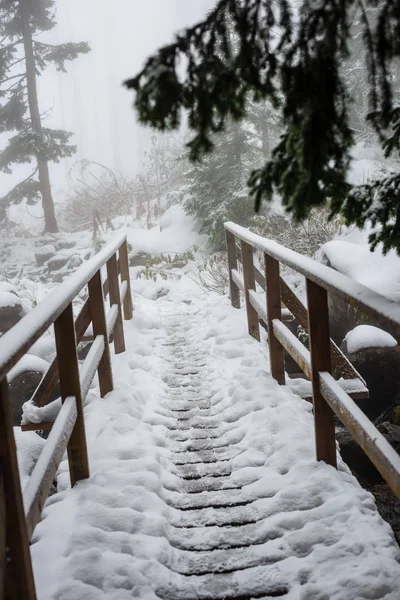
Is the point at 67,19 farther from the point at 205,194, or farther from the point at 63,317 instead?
the point at 63,317

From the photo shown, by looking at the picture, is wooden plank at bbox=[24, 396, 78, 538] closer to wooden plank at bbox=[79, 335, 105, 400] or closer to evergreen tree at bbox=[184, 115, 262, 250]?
wooden plank at bbox=[79, 335, 105, 400]

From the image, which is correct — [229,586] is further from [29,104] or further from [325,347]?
[29,104]

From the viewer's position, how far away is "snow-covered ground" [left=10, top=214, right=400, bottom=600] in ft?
7.41

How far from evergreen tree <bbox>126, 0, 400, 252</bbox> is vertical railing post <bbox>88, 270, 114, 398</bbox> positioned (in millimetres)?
2671

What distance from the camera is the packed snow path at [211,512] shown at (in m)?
2.26

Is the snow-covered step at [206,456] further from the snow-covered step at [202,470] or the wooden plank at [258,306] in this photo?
the wooden plank at [258,306]

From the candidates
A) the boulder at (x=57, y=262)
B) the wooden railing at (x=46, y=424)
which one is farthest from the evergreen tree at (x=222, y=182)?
the wooden railing at (x=46, y=424)

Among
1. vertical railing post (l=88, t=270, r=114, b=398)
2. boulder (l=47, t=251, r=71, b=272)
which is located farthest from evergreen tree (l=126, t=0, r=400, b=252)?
boulder (l=47, t=251, r=71, b=272)

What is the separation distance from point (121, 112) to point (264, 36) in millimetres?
92344

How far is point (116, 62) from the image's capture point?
88000mm

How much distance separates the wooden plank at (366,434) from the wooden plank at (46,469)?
56.8 inches

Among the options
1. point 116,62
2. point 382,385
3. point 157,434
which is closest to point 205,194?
point 382,385

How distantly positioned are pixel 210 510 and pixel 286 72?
2.44 meters

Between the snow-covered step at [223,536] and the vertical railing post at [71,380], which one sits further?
the vertical railing post at [71,380]
